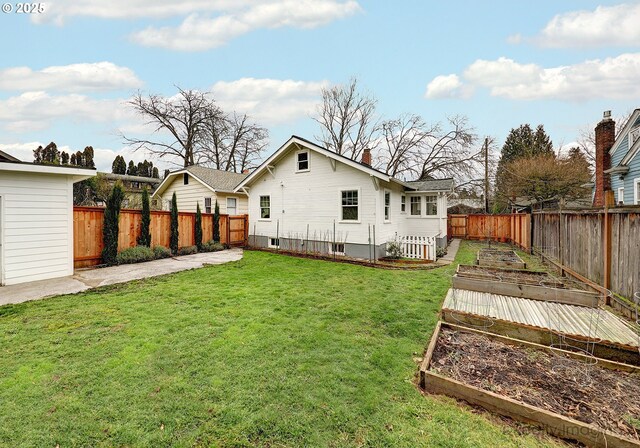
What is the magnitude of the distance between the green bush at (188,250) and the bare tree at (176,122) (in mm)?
18765

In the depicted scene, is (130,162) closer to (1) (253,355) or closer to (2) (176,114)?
(2) (176,114)

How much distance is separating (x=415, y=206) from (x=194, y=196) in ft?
46.0

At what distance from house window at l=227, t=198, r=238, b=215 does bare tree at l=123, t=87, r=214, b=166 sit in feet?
43.5

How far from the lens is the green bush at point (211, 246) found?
1345cm

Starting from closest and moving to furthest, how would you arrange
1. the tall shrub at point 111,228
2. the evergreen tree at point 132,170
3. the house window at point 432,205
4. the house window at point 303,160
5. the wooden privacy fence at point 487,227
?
the tall shrub at point 111,228 → the house window at point 303,160 → the house window at point 432,205 → the wooden privacy fence at point 487,227 → the evergreen tree at point 132,170

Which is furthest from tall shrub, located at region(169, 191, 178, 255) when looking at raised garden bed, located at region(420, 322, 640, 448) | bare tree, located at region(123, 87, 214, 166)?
bare tree, located at region(123, 87, 214, 166)

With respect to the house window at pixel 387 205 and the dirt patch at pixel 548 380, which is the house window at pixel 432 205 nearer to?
the house window at pixel 387 205

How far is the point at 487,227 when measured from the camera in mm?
19062

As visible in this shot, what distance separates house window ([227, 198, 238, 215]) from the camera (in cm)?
1822

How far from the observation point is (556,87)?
1836 centimetres

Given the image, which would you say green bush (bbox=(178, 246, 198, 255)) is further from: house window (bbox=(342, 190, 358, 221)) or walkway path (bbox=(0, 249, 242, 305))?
house window (bbox=(342, 190, 358, 221))

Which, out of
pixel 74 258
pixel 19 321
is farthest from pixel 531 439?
pixel 74 258

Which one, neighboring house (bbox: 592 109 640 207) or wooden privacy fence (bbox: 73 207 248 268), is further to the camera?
neighboring house (bbox: 592 109 640 207)

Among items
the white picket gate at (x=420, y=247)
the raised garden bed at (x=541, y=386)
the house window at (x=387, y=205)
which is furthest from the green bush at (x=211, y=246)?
the raised garden bed at (x=541, y=386)
